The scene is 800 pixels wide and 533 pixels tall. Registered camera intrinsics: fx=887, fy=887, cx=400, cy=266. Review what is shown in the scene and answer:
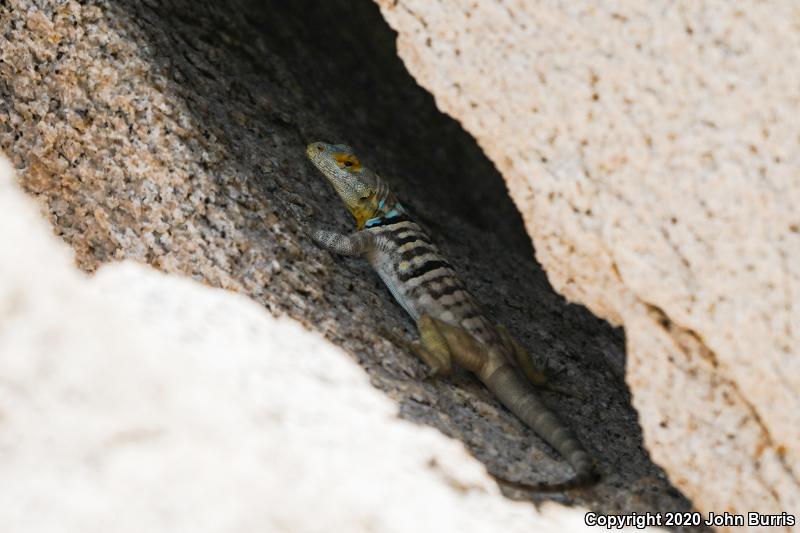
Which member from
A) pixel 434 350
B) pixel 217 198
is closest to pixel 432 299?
pixel 434 350

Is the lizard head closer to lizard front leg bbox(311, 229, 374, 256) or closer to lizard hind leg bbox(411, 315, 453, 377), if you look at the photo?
lizard front leg bbox(311, 229, 374, 256)

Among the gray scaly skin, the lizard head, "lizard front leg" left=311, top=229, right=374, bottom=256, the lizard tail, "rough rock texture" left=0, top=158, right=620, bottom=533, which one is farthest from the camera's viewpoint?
the lizard head

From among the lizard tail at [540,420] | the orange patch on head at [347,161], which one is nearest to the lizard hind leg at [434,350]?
the lizard tail at [540,420]

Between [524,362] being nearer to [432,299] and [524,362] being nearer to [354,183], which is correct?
[432,299]

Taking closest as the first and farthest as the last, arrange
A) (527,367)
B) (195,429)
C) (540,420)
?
(195,429) → (540,420) → (527,367)

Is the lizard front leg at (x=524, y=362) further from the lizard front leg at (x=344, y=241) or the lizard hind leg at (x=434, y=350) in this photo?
the lizard front leg at (x=344, y=241)

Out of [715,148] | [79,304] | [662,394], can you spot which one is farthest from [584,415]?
[79,304]

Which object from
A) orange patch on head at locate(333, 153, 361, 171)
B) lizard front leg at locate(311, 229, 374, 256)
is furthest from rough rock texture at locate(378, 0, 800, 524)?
orange patch on head at locate(333, 153, 361, 171)
